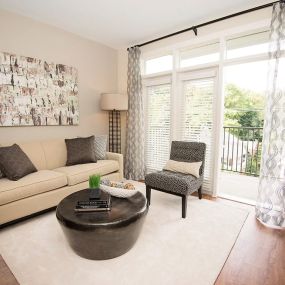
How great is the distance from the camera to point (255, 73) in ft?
16.3

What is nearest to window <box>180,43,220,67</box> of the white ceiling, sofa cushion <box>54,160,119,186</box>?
the white ceiling

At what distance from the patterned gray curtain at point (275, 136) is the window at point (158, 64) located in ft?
5.84

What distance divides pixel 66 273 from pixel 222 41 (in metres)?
3.62

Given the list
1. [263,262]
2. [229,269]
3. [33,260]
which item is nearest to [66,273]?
[33,260]

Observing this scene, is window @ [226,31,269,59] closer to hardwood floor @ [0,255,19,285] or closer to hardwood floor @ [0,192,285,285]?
hardwood floor @ [0,192,285,285]

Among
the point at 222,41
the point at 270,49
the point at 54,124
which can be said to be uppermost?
the point at 222,41

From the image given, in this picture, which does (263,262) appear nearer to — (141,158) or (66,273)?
(66,273)

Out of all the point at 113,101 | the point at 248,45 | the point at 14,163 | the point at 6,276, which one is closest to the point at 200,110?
the point at 248,45

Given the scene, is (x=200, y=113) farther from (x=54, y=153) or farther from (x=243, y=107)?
(x=243, y=107)

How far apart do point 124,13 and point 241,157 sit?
374 cm

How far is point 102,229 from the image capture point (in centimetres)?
164

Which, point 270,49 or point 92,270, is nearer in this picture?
point 92,270

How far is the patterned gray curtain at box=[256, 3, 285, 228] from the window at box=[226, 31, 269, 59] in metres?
0.36

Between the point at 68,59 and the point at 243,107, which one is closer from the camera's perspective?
the point at 68,59
